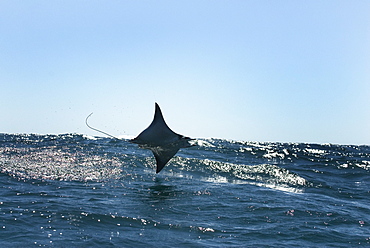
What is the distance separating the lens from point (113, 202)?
875 cm

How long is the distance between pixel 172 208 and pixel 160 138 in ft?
8.54

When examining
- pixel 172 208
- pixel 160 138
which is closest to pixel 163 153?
pixel 160 138

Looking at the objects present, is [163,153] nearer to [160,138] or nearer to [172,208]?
[160,138]

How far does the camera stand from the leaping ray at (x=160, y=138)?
404 inches

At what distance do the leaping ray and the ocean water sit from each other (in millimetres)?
1431

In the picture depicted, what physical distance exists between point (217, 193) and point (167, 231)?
3.94 meters

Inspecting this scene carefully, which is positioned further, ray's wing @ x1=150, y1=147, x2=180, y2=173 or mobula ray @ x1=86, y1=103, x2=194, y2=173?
ray's wing @ x1=150, y1=147, x2=180, y2=173

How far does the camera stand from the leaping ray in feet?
33.6

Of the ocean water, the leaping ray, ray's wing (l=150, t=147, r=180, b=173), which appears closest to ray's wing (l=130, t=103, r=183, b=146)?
the leaping ray


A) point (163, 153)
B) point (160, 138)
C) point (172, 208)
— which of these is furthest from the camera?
point (163, 153)

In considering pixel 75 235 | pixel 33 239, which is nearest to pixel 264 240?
pixel 75 235

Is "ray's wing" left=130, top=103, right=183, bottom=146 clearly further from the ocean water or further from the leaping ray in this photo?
the ocean water

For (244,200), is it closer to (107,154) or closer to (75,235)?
(75,235)

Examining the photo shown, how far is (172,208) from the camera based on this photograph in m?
8.49
